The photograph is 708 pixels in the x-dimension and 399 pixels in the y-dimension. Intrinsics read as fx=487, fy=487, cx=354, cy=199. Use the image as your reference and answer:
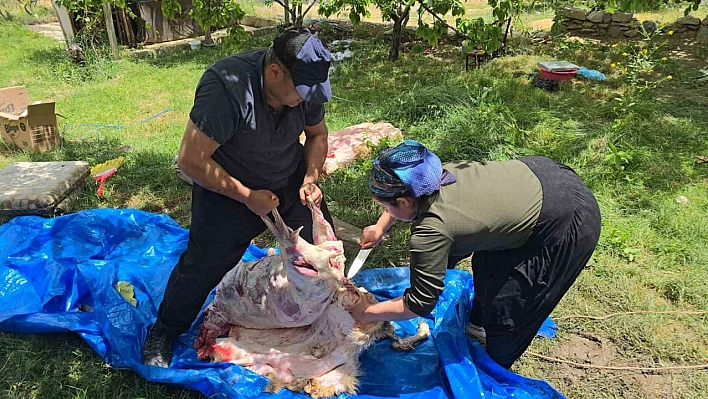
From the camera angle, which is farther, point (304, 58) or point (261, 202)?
point (261, 202)

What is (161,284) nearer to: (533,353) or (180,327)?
(180,327)

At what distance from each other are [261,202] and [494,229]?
1096 millimetres

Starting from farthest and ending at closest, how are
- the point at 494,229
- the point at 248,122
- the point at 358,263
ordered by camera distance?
1. the point at 358,263
2. the point at 248,122
3. the point at 494,229

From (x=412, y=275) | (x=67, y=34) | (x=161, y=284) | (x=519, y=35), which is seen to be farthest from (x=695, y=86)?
(x=67, y=34)

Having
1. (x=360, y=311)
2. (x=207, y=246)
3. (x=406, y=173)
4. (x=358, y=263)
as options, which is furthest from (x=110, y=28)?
(x=406, y=173)

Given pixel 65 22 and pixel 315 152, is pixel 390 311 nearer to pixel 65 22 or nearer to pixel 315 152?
pixel 315 152

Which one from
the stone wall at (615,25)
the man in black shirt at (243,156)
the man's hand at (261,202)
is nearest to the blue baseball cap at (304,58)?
the man in black shirt at (243,156)

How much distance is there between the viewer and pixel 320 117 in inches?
106

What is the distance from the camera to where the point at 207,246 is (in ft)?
8.18

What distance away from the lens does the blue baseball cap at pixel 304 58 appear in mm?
2041

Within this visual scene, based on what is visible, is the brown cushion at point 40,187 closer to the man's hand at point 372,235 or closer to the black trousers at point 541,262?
the man's hand at point 372,235

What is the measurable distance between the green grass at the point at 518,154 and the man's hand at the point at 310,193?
114 centimetres

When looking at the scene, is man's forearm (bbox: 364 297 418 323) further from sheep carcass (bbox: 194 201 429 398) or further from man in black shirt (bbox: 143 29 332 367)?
man in black shirt (bbox: 143 29 332 367)

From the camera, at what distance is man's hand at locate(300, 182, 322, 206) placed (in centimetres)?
262
